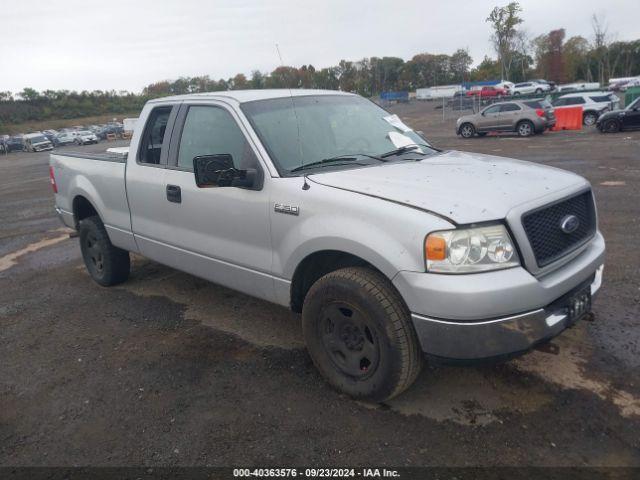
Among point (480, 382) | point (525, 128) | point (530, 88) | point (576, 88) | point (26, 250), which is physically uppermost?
point (530, 88)

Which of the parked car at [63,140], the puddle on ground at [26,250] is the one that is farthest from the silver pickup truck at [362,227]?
the parked car at [63,140]

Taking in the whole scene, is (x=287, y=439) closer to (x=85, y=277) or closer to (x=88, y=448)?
(x=88, y=448)

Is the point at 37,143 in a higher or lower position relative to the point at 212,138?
lower

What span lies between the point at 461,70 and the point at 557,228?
109 meters

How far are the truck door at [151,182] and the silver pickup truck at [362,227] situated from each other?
0.02 metres

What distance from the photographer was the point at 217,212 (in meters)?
3.79

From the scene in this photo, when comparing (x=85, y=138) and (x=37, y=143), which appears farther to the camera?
(x=85, y=138)

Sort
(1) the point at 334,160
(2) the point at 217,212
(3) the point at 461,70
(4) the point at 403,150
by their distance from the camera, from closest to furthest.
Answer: (1) the point at 334,160, (2) the point at 217,212, (4) the point at 403,150, (3) the point at 461,70

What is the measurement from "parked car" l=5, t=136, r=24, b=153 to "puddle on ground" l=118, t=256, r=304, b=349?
49163 mm

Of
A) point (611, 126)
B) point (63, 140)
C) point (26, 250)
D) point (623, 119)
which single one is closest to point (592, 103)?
point (611, 126)

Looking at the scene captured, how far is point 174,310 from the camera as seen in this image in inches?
194

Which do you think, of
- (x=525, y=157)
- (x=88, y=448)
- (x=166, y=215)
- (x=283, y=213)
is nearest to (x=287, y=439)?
(x=88, y=448)

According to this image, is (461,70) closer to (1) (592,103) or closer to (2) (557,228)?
(1) (592,103)

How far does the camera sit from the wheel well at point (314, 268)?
324 centimetres
